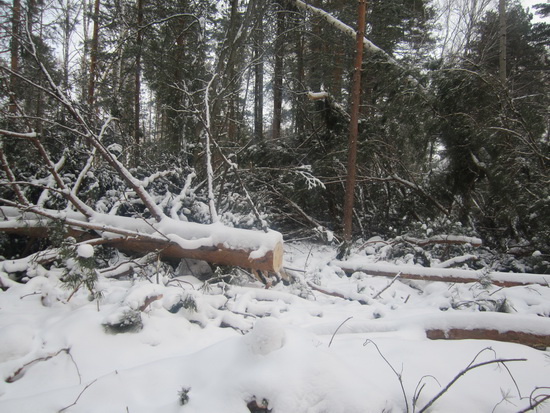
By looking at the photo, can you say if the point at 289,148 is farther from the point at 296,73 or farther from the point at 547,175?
the point at 547,175

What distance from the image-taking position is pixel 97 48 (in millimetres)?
8523

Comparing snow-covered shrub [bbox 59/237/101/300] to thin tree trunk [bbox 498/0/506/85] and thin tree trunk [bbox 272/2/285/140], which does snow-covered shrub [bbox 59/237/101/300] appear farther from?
thin tree trunk [bbox 498/0/506/85]

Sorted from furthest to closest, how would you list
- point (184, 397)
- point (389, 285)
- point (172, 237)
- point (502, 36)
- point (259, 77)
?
point (259, 77), point (502, 36), point (389, 285), point (172, 237), point (184, 397)

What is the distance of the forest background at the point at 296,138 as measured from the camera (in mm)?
5199

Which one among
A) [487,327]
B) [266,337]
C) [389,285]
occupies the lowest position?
[389,285]

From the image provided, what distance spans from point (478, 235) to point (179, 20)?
9167mm

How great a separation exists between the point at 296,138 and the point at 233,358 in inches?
295

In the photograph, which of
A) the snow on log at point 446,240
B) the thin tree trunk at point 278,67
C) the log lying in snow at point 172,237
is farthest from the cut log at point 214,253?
the thin tree trunk at point 278,67

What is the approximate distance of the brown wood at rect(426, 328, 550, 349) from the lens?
2320mm

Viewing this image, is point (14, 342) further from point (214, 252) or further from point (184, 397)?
point (214, 252)

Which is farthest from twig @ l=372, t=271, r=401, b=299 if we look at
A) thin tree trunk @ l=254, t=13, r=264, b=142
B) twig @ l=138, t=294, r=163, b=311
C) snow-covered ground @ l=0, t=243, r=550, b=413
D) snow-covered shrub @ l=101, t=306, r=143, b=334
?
thin tree trunk @ l=254, t=13, r=264, b=142

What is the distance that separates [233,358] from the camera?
152cm

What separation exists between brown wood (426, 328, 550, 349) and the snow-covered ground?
0.20 ft

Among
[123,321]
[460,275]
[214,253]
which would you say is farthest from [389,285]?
[123,321]
